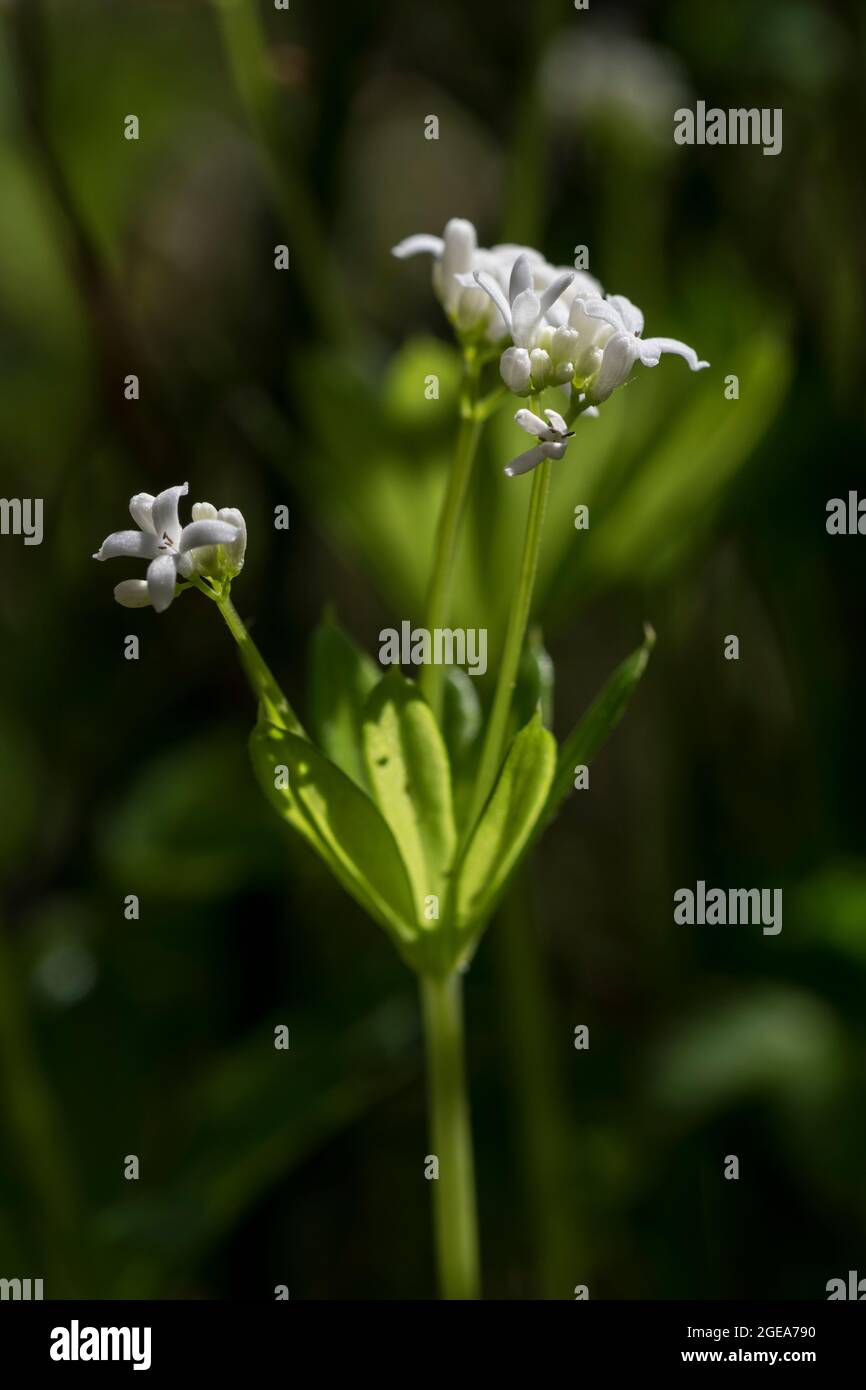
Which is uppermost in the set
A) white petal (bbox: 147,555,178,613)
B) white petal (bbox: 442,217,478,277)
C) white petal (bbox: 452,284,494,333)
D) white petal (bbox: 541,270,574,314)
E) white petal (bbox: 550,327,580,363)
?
white petal (bbox: 442,217,478,277)

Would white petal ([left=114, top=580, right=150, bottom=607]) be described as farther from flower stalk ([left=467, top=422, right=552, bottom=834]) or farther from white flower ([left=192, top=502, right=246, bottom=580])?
flower stalk ([left=467, top=422, right=552, bottom=834])

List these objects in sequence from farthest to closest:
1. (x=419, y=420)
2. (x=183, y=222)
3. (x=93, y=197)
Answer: (x=183, y=222) → (x=93, y=197) → (x=419, y=420)

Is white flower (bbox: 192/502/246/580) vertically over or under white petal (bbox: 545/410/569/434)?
under

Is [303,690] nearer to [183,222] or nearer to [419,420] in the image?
[419,420]

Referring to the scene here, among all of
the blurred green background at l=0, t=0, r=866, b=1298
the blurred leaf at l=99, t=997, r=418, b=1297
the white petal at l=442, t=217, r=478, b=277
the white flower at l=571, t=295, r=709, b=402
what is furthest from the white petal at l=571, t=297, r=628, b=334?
the blurred leaf at l=99, t=997, r=418, b=1297

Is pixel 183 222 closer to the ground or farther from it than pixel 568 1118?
farther from it

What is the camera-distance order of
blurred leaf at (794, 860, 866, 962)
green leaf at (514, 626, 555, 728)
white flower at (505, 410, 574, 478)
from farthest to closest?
blurred leaf at (794, 860, 866, 962) < green leaf at (514, 626, 555, 728) < white flower at (505, 410, 574, 478)

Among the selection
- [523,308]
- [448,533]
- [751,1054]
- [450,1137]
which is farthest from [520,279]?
[751,1054]

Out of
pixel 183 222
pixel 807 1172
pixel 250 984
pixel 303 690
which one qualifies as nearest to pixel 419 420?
pixel 303 690

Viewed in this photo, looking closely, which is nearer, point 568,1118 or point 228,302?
point 568,1118
